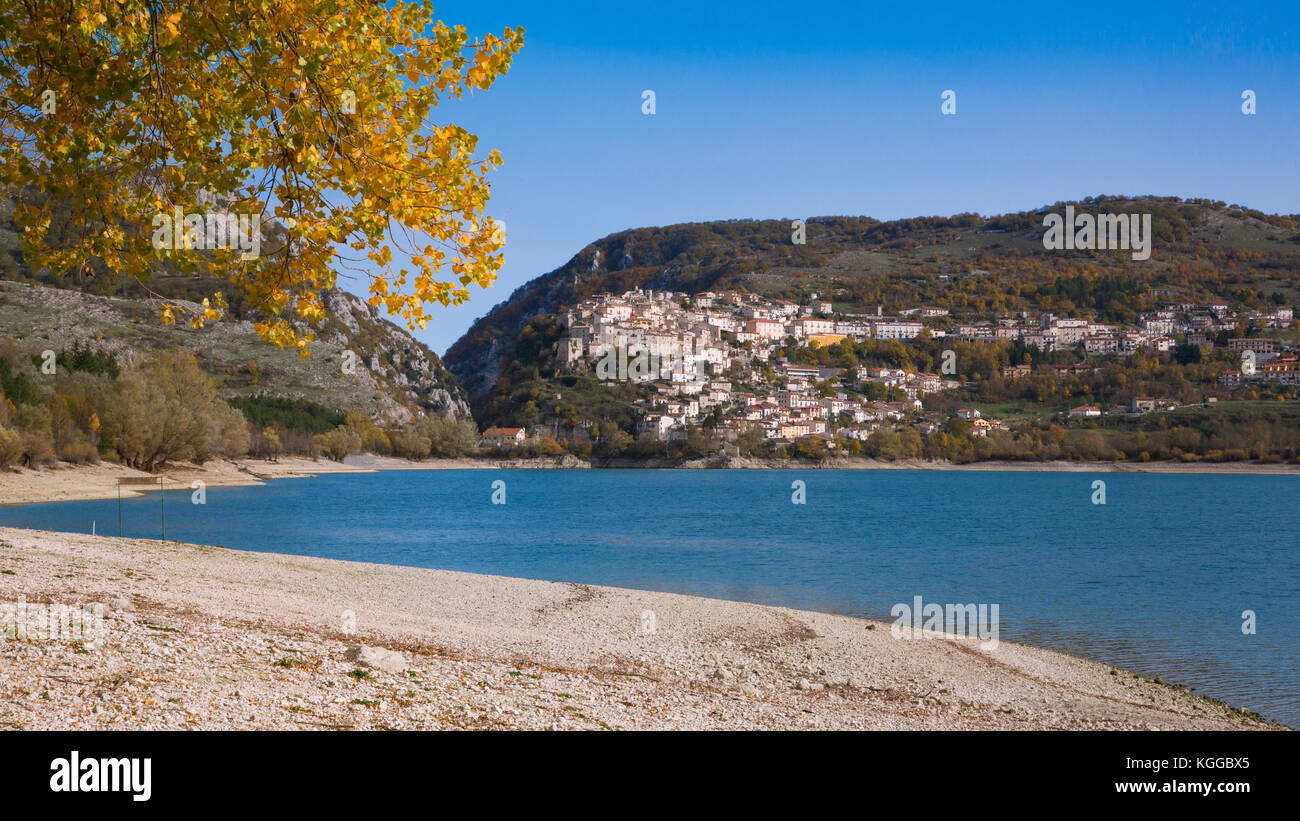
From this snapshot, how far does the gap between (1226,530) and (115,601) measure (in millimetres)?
58142

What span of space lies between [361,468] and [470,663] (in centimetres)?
12225

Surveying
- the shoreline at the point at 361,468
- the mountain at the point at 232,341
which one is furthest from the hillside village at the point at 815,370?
the mountain at the point at 232,341

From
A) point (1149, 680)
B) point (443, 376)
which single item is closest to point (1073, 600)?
point (1149, 680)

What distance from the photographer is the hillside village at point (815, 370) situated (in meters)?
151

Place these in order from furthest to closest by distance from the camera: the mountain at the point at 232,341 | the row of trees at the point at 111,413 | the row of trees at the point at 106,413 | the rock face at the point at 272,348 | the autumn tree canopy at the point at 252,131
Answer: the mountain at the point at 232,341
the rock face at the point at 272,348
the row of trees at the point at 111,413
the row of trees at the point at 106,413
the autumn tree canopy at the point at 252,131

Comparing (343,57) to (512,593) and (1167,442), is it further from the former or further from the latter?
(1167,442)

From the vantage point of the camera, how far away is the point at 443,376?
7717 inches

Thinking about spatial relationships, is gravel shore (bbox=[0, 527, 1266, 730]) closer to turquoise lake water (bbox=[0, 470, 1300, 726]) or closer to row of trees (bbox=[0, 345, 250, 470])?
turquoise lake water (bbox=[0, 470, 1300, 726])

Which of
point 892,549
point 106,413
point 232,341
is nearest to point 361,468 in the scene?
point 232,341

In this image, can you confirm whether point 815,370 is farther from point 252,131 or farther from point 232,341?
point 252,131

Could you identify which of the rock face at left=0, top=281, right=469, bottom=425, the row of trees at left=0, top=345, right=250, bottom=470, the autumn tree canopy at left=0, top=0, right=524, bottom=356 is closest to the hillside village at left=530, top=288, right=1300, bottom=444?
the rock face at left=0, top=281, right=469, bottom=425

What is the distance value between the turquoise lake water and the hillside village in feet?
228

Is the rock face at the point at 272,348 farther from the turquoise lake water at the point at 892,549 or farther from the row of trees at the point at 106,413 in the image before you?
the turquoise lake water at the point at 892,549

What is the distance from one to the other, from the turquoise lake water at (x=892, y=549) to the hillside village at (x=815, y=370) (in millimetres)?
69492
